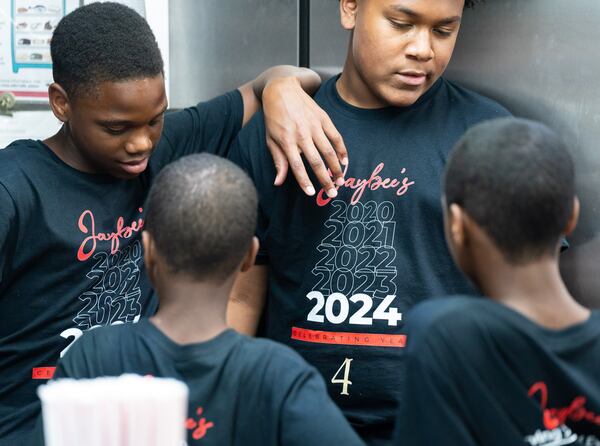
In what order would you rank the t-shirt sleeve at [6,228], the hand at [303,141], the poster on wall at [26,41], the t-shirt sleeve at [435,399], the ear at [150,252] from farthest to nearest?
the poster on wall at [26,41] < the hand at [303,141] < the t-shirt sleeve at [6,228] < the ear at [150,252] < the t-shirt sleeve at [435,399]

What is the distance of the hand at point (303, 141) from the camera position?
1.75 meters

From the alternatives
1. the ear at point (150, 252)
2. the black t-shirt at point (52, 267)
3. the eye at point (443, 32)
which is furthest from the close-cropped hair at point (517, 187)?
Result: the black t-shirt at point (52, 267)

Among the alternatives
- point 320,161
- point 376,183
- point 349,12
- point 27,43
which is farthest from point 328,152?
point 27,43

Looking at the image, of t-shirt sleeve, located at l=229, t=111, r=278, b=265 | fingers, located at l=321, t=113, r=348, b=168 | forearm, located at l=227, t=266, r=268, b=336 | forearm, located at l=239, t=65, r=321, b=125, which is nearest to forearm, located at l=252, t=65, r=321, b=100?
forearm, located at l=239, t=65, r=321, b=125

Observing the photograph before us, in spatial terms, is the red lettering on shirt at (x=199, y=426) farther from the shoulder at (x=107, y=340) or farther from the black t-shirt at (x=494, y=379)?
the black t-shirt at (x=494, y=379)

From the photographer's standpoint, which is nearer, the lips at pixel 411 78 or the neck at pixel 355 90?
the lips at pixel 411 78

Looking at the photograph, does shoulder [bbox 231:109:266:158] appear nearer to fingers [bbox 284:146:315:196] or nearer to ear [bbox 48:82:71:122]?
fingers [bbox 284:146:315:196]

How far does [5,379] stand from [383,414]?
75 cm

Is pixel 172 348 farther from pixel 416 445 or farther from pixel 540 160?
pixel 540 160

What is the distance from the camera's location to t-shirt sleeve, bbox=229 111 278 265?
1.93 metres

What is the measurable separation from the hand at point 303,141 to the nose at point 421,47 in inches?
8.4

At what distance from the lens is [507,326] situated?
119 centimetres

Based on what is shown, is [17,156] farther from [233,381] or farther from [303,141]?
[233,381]

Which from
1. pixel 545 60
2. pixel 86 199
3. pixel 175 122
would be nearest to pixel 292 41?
pixel 175 122
